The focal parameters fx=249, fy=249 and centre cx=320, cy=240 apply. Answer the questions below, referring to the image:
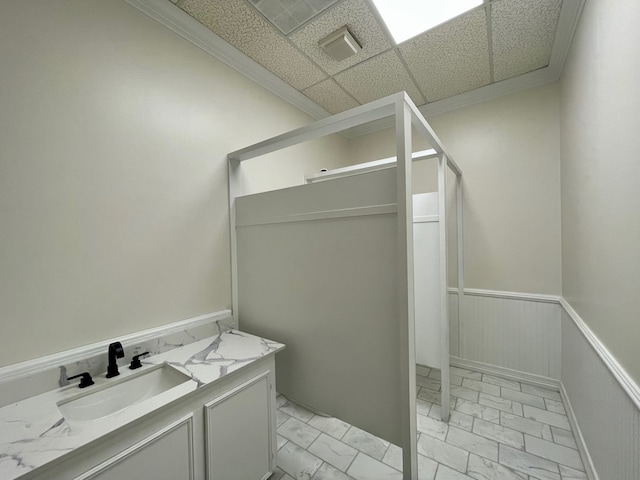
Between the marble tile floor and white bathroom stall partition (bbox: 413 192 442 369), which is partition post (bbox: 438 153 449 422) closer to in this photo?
white bathroom stall partition (bbox: 413 192 442 369)

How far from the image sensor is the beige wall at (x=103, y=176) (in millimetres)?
1085

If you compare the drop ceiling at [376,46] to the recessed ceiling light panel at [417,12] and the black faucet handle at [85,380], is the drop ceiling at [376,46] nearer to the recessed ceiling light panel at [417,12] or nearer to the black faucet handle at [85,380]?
the recessed ceiling light panel at [417,12]

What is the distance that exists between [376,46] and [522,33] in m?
1.02

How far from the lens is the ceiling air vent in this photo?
1743 millimetres

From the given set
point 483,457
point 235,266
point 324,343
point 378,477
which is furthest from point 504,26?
point 378,477

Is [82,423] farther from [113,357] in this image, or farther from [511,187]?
[511,187]

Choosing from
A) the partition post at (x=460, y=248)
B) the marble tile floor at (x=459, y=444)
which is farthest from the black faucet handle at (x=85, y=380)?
the partition post at (x=460, y=248)

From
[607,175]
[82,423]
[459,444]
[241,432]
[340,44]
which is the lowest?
[459,444]

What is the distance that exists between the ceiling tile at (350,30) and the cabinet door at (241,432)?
2.23 m

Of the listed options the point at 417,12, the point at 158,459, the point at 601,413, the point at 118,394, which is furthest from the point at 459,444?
the point at 417,12

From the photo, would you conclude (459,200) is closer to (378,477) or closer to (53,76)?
(378,477)

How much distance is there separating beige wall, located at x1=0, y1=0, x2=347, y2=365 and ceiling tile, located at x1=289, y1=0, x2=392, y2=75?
0.67 meters

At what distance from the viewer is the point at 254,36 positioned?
1.76 m

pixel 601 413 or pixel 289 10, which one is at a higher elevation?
pixel 289 10
